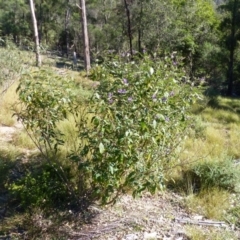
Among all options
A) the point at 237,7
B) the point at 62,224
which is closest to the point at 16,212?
the point at 62,224

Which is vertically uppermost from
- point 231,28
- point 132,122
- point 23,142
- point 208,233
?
point 231,28

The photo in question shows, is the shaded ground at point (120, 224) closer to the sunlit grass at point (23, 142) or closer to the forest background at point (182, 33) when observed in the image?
the sunlit grass at point (23, 142)

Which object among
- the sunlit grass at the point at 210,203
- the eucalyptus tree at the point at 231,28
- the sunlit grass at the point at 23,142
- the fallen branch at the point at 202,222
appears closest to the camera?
the fallen branch at the point at 202,222

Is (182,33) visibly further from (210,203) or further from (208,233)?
(208,233)

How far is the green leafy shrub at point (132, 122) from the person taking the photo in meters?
2.48

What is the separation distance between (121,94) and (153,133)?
0.43 meters

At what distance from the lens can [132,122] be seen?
2471mm

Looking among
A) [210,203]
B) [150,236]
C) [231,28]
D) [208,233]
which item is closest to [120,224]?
[150,236]

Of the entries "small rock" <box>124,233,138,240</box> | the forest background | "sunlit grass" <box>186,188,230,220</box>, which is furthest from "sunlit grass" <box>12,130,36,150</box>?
the forest background

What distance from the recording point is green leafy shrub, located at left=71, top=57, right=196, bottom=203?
8.13 ft

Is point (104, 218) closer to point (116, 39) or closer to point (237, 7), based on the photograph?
point (237, 7)

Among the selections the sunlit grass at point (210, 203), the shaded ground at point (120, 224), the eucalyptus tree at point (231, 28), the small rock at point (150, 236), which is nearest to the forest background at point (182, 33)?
the eucalyptus tree at point (231, 28)

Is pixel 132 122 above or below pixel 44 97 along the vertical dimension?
below

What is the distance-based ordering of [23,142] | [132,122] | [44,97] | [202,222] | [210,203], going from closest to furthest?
[132,122]
[44,97]
[202,222]
[210,203]
[23,142]
